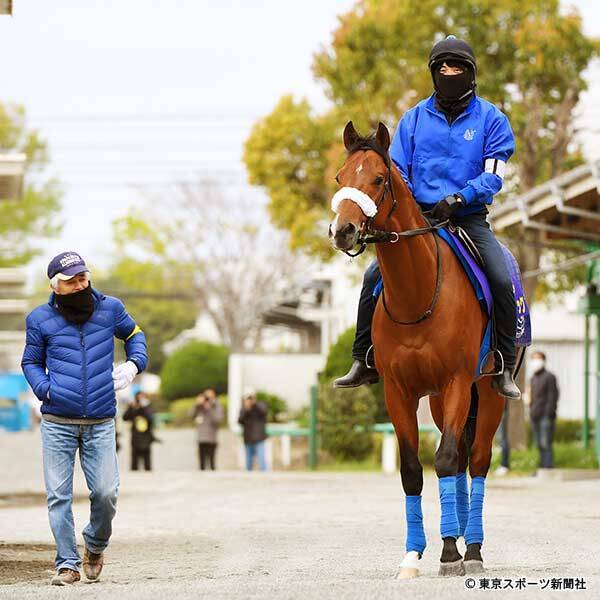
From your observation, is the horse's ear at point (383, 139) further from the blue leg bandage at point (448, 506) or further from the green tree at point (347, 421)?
the green tree at point (347, 421)

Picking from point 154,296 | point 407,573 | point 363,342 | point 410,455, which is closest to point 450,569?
point 407,573

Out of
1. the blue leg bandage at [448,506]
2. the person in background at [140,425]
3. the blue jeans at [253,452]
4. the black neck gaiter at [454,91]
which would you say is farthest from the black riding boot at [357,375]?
the blue jeans at [253,452]

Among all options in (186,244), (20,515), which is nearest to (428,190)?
(20,515)

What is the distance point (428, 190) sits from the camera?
986 cm

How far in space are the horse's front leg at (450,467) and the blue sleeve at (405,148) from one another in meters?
1.58

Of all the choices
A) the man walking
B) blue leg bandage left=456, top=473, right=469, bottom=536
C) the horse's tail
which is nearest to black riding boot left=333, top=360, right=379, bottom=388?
the horse's tail

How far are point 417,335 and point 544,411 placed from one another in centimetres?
1601

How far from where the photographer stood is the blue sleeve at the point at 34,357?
973 cm

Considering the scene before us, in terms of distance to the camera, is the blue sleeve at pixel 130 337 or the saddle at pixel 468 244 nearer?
the saddle at pixel 468 244

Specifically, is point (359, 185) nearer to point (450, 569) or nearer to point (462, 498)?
point (450, 569)

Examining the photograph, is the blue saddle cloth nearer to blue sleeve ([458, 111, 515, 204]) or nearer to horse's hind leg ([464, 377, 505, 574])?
blue sleeve ([458, 111, 515, 204])

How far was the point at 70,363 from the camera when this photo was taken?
9.76 m

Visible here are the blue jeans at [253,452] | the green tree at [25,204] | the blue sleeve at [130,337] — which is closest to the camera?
the blue sleeve at [130,337]

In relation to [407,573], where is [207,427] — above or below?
above
